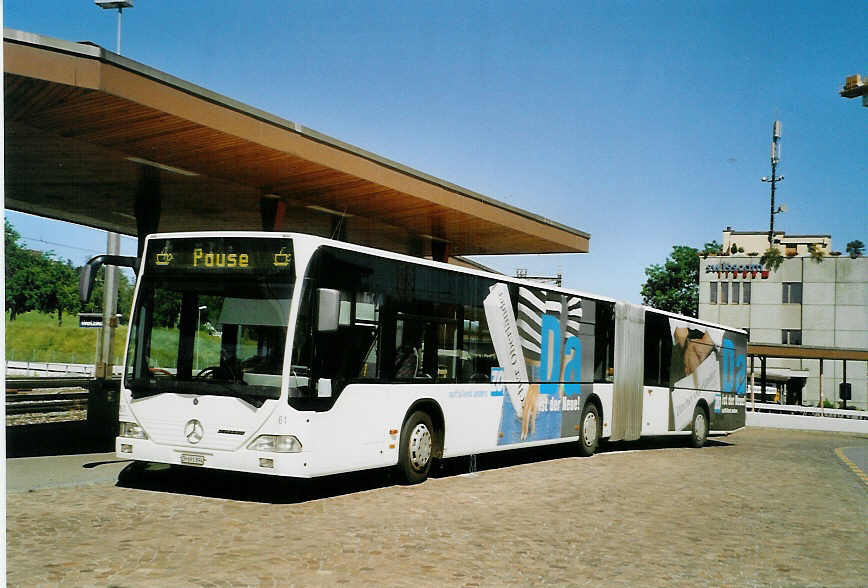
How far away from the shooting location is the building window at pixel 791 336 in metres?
76.7

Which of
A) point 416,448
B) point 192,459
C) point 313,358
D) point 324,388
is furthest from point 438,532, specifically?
point 416,448

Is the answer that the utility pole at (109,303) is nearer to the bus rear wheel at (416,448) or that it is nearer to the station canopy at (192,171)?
the station canopy at (192,171)

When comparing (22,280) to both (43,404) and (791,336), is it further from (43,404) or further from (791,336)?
(791,336)

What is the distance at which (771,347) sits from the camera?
43062 millimetres

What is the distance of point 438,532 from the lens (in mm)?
9055

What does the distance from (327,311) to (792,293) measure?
74.1 meters

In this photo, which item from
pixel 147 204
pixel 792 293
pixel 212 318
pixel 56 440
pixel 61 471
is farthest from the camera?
pixel 792 293

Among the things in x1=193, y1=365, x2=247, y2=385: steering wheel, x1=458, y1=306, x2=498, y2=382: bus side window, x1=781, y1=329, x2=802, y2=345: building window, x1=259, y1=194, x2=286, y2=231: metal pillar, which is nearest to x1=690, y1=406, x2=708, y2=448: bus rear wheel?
x1=458, y1=306, x2=498, y2=382: bus side window

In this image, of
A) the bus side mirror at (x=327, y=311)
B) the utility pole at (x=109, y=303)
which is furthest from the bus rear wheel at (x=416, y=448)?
the utility pole at (x=109, y=303)

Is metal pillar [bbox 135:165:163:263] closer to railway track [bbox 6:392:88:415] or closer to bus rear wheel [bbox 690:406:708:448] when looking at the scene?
railway track [bbox 6:392:88:415]

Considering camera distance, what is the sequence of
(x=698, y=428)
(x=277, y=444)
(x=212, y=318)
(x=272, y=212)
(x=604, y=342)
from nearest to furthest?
(x=277, y=444), (x=212, y=318), (x=272, y=212), (x=604, y=342), (x=698, y=428)

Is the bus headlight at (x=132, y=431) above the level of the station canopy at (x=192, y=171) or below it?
below

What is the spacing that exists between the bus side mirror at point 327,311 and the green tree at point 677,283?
277ft

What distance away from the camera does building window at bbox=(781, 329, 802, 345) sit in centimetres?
7669
